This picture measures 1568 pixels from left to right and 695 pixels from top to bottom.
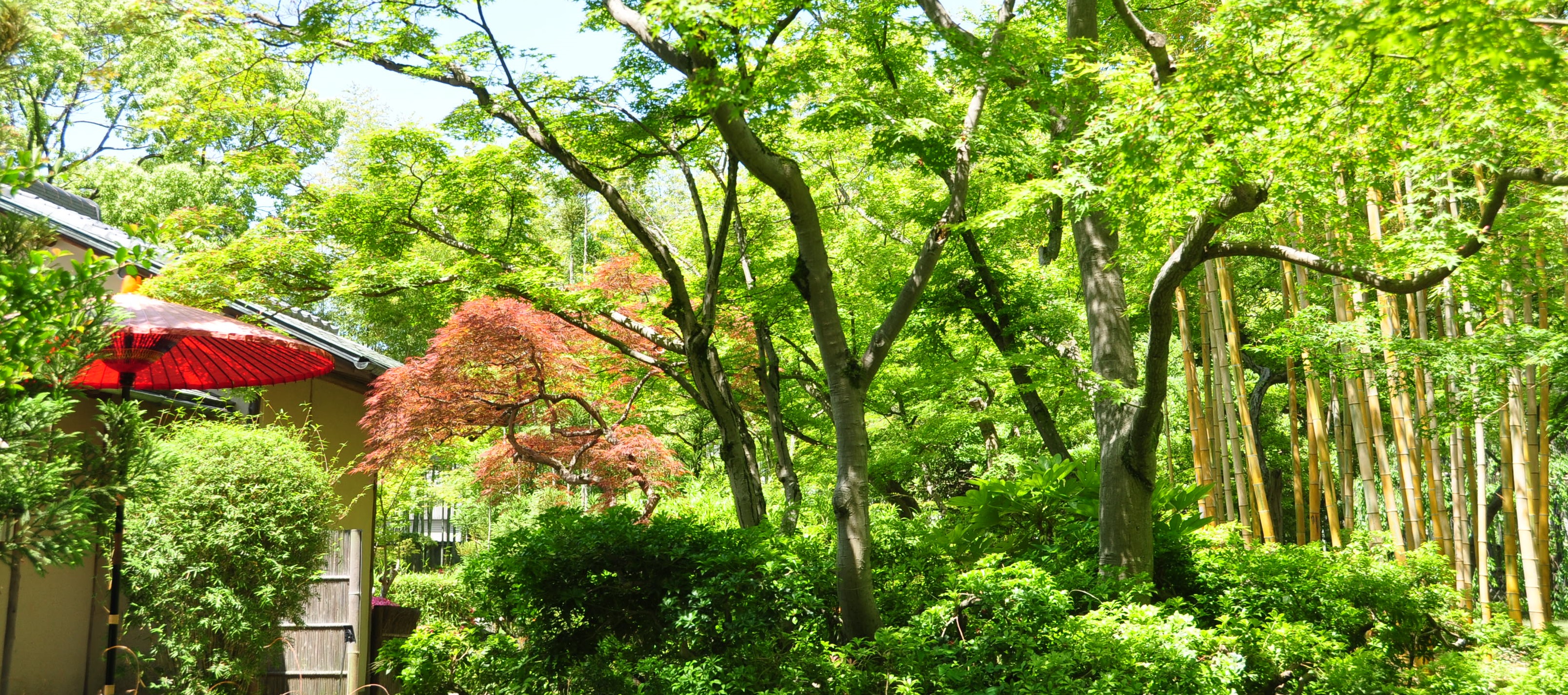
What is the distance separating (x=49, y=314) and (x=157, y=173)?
51.9 feet

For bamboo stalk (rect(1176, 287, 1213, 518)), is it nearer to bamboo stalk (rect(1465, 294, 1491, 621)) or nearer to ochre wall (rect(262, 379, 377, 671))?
bamboo stalk (rect(1465, 294, 1491, 621))

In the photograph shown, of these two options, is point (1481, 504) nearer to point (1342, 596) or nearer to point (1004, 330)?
point (1342, 596)

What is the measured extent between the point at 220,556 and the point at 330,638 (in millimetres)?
2348

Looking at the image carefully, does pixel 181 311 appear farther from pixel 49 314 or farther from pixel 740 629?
pixel 740 629

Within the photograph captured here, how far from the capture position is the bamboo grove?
561 centimetres

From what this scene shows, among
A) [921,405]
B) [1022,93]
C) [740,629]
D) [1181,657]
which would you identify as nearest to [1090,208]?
[1022,93]

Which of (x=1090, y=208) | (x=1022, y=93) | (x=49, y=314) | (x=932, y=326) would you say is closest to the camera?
(x=49, y=314)

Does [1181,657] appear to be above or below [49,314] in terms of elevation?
below

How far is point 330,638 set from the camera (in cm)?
722

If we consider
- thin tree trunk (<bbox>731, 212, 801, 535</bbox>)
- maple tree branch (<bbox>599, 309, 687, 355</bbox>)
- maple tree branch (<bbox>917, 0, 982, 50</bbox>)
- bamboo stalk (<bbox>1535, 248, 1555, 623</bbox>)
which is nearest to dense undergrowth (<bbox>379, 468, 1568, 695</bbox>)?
bamboo stalk (<bbox>1535, 248, 1555, 623</bbox>)

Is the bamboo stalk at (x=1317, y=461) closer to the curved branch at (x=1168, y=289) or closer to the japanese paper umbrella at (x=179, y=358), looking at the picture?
the curved branch at (x=1168, y=289)

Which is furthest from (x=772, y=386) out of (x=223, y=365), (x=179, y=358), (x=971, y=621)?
(x=179, y=358)

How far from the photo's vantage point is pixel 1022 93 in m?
5.96

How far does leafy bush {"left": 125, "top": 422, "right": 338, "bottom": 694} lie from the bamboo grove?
5.90 m
